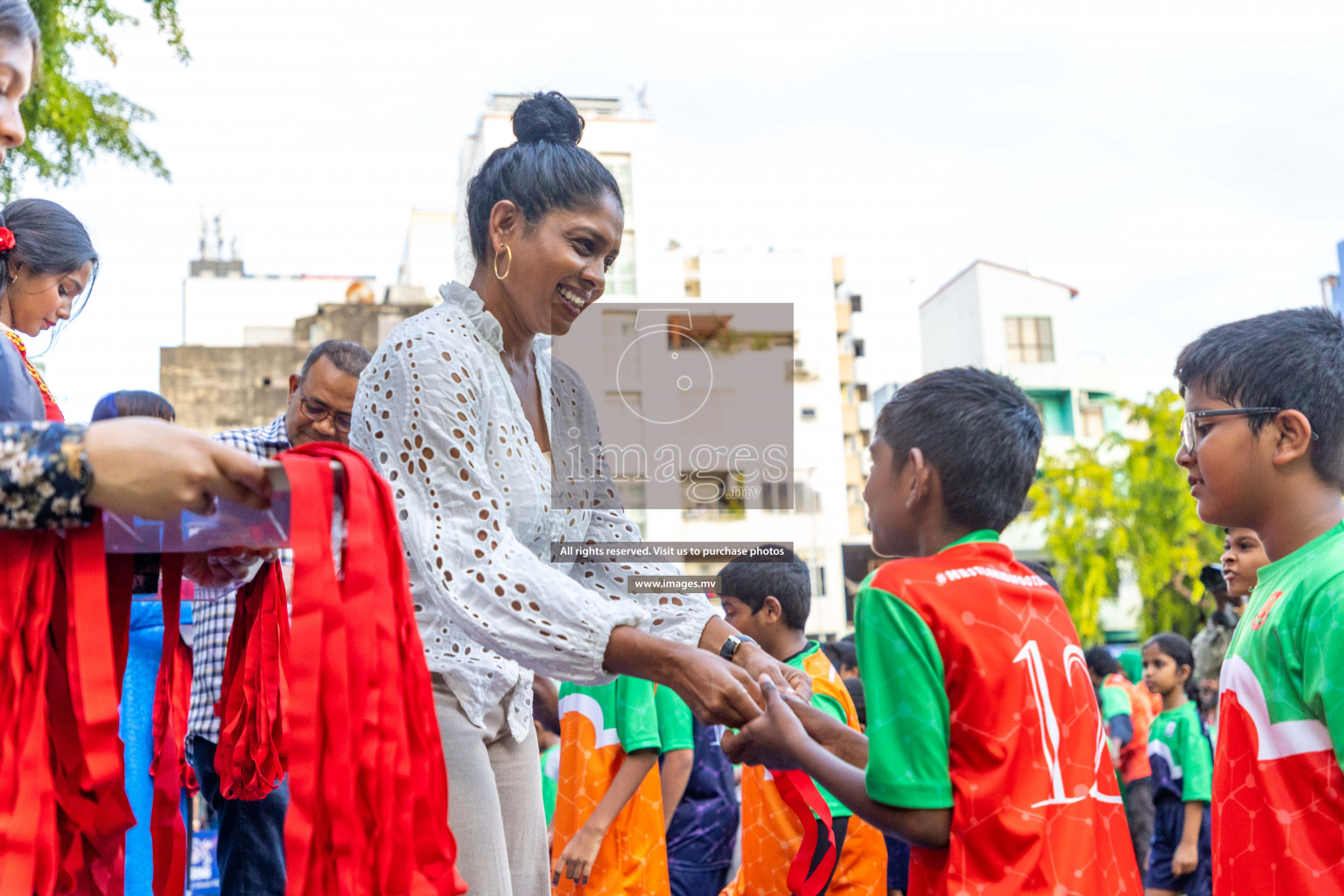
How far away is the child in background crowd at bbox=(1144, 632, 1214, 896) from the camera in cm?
643

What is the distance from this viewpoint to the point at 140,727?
3.28 metres

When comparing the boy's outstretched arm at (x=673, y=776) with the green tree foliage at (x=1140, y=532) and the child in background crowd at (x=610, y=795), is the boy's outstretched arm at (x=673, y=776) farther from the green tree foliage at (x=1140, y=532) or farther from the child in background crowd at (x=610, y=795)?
the green tree foliage at (x=1140, y=532)

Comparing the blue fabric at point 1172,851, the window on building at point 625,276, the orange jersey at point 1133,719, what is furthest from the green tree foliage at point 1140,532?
the blue fabric at point 1172,851

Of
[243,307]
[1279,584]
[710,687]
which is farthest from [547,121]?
[243,307]

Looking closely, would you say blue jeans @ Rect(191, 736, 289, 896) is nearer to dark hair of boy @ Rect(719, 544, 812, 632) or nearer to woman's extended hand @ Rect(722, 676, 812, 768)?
woman's extended hand @ Rect(722, 676, 812, 768)

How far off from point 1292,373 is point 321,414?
268cm

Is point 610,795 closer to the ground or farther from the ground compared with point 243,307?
closer to the ground

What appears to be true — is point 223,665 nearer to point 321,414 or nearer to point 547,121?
point 321,414

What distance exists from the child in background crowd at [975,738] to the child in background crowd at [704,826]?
2.88m

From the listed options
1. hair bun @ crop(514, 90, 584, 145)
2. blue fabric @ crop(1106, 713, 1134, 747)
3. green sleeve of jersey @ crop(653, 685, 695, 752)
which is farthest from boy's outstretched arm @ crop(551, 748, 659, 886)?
blue fabric @ crop(1106, 713, 1134, 747)

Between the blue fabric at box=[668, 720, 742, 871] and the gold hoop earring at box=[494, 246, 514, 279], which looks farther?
the blue fabric at box=[668, 720, 742, 871]

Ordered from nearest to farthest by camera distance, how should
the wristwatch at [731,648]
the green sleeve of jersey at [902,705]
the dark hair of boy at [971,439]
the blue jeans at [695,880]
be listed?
the green sleeve of jersey at [902,705]
the dark hair of boy at [971,439]
the wristwatch at [731,648]
the blue jeans at [695,880]

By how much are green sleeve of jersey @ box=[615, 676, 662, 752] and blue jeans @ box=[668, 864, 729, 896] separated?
982 mm

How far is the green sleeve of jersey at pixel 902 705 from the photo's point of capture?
2.01 meters
